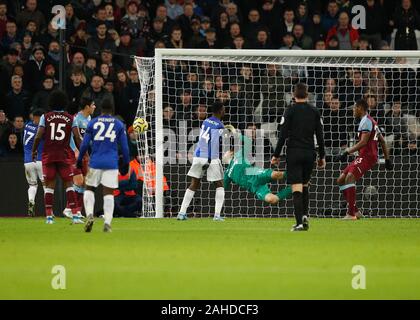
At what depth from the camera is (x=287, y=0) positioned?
2745cm

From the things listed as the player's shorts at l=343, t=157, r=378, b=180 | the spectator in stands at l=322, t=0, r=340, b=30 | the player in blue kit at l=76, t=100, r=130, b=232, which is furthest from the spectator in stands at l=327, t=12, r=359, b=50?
the player in blue kit at l=76, t=100, r=130, b=232

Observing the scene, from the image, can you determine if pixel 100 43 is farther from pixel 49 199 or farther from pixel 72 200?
pixel 49 199

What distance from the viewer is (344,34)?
86.5 ft

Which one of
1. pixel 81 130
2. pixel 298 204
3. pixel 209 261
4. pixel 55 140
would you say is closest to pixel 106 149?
pixel 55 140

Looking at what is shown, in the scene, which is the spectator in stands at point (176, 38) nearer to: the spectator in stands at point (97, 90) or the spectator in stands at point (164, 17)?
the spectator in stands at point (164, 17)

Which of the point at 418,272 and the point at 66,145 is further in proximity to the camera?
the point at 66,145

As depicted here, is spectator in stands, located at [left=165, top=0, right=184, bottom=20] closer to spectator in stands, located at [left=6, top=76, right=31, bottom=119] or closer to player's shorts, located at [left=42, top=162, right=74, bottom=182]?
spectator in stands, located at [left=6, top=76, right=31, bottom=119]

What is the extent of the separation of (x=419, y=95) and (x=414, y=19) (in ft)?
10.9

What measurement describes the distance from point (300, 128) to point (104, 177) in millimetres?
2930

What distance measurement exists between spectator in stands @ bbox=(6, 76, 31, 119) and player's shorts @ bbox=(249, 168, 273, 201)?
5.58 meters

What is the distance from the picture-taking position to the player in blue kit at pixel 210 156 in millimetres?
20547

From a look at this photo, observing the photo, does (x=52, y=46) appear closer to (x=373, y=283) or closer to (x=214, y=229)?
(x=214, y=229)

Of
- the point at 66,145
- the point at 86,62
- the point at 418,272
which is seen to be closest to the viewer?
the point at 418,272

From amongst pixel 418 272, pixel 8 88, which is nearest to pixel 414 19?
pixel 8 88
